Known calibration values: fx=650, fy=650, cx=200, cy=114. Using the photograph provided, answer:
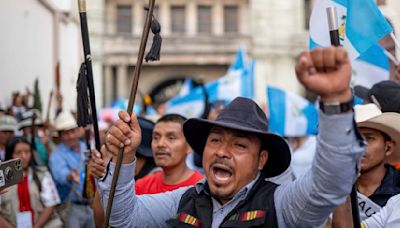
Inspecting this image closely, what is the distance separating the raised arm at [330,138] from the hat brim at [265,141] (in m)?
0.52

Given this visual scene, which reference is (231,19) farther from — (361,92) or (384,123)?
(384,123)

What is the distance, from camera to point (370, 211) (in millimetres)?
3705

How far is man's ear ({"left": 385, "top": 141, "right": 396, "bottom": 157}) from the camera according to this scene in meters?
3.90

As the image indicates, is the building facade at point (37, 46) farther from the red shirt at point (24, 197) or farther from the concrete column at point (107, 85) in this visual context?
the concrete column at point (107, 85)

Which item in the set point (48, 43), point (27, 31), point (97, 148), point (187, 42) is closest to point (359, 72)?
point (97, 148)

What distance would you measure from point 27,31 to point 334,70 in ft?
34.9

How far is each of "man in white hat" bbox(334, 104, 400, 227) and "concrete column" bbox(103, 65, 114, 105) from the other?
2863 cm

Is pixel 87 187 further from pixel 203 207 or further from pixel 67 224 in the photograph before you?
pixel 203 207

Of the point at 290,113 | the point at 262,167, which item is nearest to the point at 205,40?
the point at 290,113

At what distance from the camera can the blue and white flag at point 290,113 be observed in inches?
329

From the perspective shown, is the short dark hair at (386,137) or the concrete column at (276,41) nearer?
the short dark hair at (386,137)

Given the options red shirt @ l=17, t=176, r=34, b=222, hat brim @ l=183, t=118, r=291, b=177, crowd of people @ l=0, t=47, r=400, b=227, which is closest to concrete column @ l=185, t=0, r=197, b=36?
red shirt @ l=17, t=176, r=34, b=222

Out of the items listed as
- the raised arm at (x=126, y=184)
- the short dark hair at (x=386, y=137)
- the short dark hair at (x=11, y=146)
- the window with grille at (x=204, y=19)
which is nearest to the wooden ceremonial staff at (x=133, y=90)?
the raised arm at (x=126, y=184)

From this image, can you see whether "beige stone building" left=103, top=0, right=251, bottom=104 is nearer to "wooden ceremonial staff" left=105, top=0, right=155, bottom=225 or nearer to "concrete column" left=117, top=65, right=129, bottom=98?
"concrete column" left=117, top=65, right=129, bottom=98
